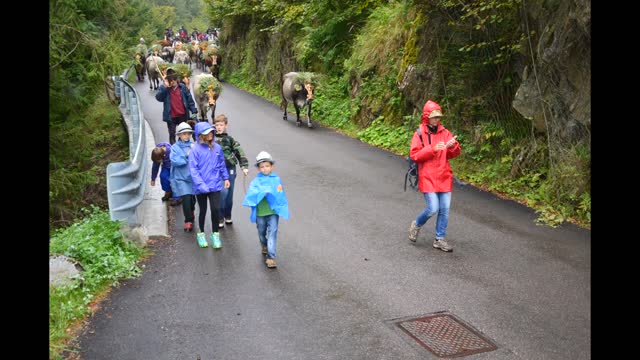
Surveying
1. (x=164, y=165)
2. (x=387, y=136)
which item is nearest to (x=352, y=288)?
(x=164, y=165)

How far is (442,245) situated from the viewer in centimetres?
911

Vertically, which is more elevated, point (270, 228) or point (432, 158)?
point (432, 158)

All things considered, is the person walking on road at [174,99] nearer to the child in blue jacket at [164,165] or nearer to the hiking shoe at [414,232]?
the child in blue jacket at [164,165]

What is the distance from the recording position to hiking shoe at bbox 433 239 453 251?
9.06m

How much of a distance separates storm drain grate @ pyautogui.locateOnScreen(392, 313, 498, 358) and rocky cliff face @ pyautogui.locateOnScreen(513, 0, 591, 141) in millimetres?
5707

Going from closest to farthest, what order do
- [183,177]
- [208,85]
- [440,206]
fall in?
[440,206] → [183,177] → [208,85]

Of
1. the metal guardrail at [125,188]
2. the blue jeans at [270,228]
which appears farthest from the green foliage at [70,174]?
the blue jeans at [270,228]

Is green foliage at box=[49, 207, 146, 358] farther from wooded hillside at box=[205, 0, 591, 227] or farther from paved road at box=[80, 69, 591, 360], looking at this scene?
wooded hillside at box=[205, 0, 591, 227]

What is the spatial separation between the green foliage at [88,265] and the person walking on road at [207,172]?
1102 millimetres

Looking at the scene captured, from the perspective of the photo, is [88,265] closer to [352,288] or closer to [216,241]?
[216,241]

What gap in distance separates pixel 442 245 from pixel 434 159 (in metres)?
1.28

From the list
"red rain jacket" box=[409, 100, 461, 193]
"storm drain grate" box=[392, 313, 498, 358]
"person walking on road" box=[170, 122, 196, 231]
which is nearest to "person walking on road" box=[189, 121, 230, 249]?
"person walking on road" box=[170, 122, 196, 231]

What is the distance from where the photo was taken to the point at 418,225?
371 inches

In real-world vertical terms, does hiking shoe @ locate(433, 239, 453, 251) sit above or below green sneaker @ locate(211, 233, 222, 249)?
above
